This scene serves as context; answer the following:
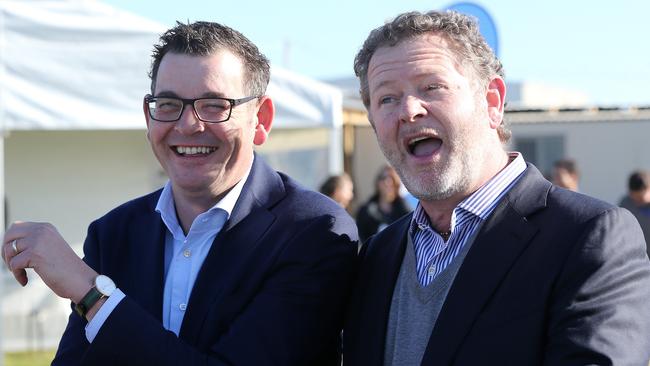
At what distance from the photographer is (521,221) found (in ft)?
7.47

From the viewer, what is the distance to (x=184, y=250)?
263 cm

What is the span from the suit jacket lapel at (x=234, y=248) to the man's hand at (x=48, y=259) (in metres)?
0.28

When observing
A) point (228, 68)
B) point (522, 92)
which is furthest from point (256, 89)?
point (522, 92)

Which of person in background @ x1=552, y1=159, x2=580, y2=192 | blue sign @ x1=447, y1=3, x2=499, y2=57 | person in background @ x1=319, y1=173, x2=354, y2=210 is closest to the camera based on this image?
blue sign @ x1=447, y1=3, x2=499, y2=57

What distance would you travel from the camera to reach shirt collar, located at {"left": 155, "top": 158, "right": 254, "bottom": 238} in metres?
2.63

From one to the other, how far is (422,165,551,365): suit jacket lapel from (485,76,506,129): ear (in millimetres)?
259

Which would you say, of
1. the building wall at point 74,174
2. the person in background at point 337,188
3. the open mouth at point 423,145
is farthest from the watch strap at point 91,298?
the building wall at point 74,174

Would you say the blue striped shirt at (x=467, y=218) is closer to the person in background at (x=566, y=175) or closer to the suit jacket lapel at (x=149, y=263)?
the suit jacket lapel at (x=149, y=263)

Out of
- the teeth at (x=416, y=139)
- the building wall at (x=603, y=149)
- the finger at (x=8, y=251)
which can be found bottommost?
the building wall at (x=603, y=149)

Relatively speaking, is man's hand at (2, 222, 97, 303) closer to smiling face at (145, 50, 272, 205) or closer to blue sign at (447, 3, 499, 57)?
smiling face at (145, 50, 272, 205)

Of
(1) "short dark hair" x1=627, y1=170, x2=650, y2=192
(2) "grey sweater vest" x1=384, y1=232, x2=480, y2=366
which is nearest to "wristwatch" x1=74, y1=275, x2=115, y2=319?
(2) "grey sweater vest" x1=384, y1=232, x2=480, y2=366

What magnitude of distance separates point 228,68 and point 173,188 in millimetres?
392

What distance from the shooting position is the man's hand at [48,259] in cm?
236

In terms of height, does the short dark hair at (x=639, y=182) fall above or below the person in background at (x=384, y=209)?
above
